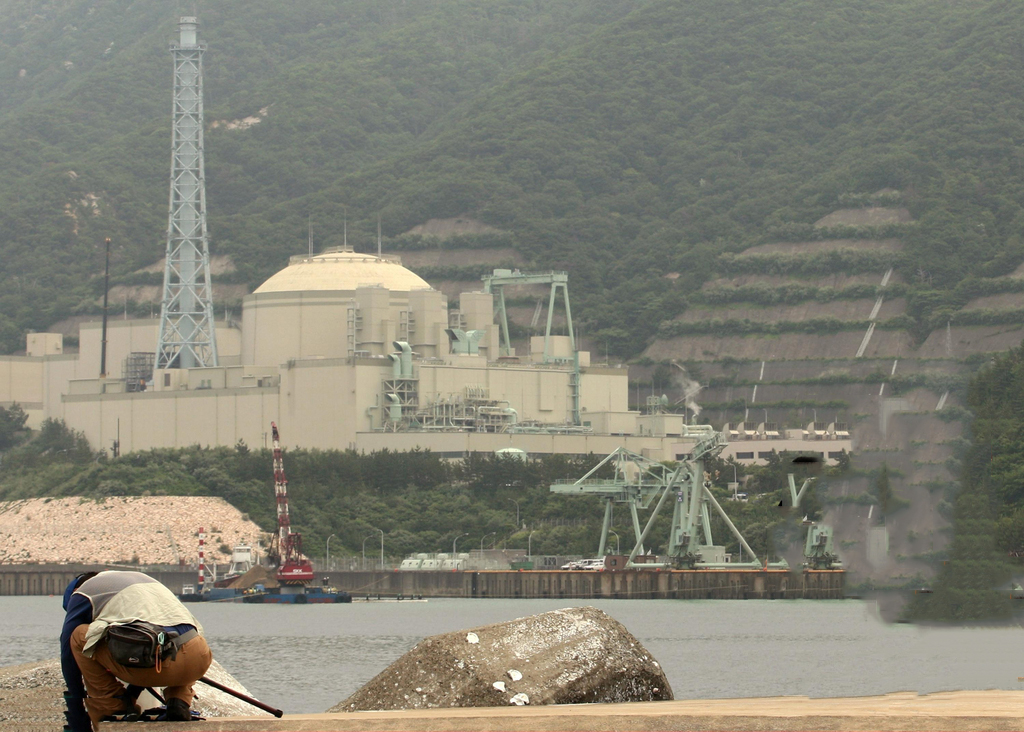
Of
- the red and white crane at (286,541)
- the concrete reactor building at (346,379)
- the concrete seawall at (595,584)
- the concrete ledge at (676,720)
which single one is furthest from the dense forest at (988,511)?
the concrete reactor building at (346,379)

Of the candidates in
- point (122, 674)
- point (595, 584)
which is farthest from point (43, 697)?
point (595, 584)

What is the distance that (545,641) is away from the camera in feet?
61.6

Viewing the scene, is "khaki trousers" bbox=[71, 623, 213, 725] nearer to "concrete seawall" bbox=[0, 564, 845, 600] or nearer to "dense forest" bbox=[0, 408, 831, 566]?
"concrete seawall" bbox=[0, 564, 845, 600]

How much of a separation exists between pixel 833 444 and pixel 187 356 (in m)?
43.8

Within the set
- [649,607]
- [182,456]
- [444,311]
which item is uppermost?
[444,311]

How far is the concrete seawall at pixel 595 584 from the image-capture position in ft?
367

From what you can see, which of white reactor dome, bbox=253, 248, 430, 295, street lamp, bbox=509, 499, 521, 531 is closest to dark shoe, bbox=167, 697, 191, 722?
street lamp, bbox=509, 499, 521, 531

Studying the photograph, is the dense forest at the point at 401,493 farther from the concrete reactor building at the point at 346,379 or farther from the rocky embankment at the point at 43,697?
the rocky embankment at the point at 43,697

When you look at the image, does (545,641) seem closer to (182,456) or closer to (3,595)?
(3,595)

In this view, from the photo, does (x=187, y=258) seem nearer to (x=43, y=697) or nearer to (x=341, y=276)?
(x=341, y=276)

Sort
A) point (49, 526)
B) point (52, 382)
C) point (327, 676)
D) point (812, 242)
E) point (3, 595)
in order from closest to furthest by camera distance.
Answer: point (327, 676), point (3, 595), point (49, 526), point (52, 382), point (812, 242)

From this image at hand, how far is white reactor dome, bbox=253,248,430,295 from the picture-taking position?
149 metres

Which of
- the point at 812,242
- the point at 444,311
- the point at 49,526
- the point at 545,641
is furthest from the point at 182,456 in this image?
the point at 545,641

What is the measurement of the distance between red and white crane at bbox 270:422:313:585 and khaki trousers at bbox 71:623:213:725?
342 feet
